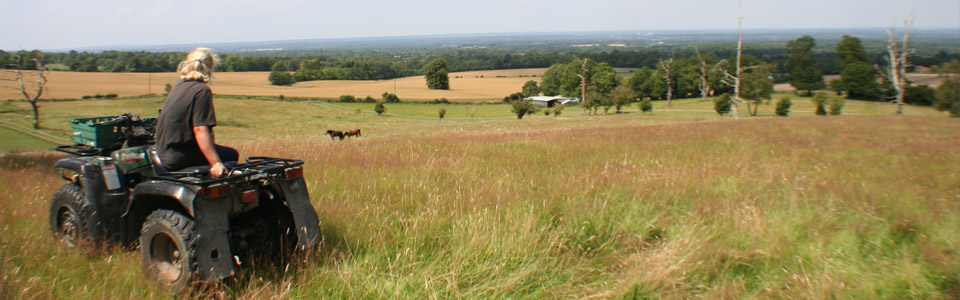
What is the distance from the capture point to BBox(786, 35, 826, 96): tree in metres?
79.9

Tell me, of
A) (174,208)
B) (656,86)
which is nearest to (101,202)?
(174,208)

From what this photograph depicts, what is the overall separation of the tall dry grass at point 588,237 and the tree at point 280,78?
100 m

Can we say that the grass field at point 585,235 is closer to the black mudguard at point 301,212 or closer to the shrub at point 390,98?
the black mudguard at point 301,212

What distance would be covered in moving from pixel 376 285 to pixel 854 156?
10068mm

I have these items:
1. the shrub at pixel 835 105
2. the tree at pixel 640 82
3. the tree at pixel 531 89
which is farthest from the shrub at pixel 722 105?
the tree at pixel 531 89

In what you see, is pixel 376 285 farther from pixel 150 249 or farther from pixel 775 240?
pixel 775 240

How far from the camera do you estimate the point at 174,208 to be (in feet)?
12.7

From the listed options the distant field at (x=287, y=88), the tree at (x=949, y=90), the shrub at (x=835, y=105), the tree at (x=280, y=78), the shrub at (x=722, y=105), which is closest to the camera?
the tree at (x=949, y=90)

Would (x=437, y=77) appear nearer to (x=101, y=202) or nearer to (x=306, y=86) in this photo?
(x=306, y=86)

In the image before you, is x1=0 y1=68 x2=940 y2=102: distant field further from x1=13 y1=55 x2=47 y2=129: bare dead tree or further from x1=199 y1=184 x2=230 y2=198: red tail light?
x1=199 y1=184 x2=230 y2=198: red tail light

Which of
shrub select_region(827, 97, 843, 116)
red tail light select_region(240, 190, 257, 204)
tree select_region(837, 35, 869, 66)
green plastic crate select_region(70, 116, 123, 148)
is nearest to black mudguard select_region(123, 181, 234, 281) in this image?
red tail light select_region(240, 190, 257, 204)

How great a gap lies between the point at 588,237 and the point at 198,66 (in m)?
3.66

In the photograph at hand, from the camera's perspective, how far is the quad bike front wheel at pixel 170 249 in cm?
344

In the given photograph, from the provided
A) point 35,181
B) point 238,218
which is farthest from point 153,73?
point 238,218
